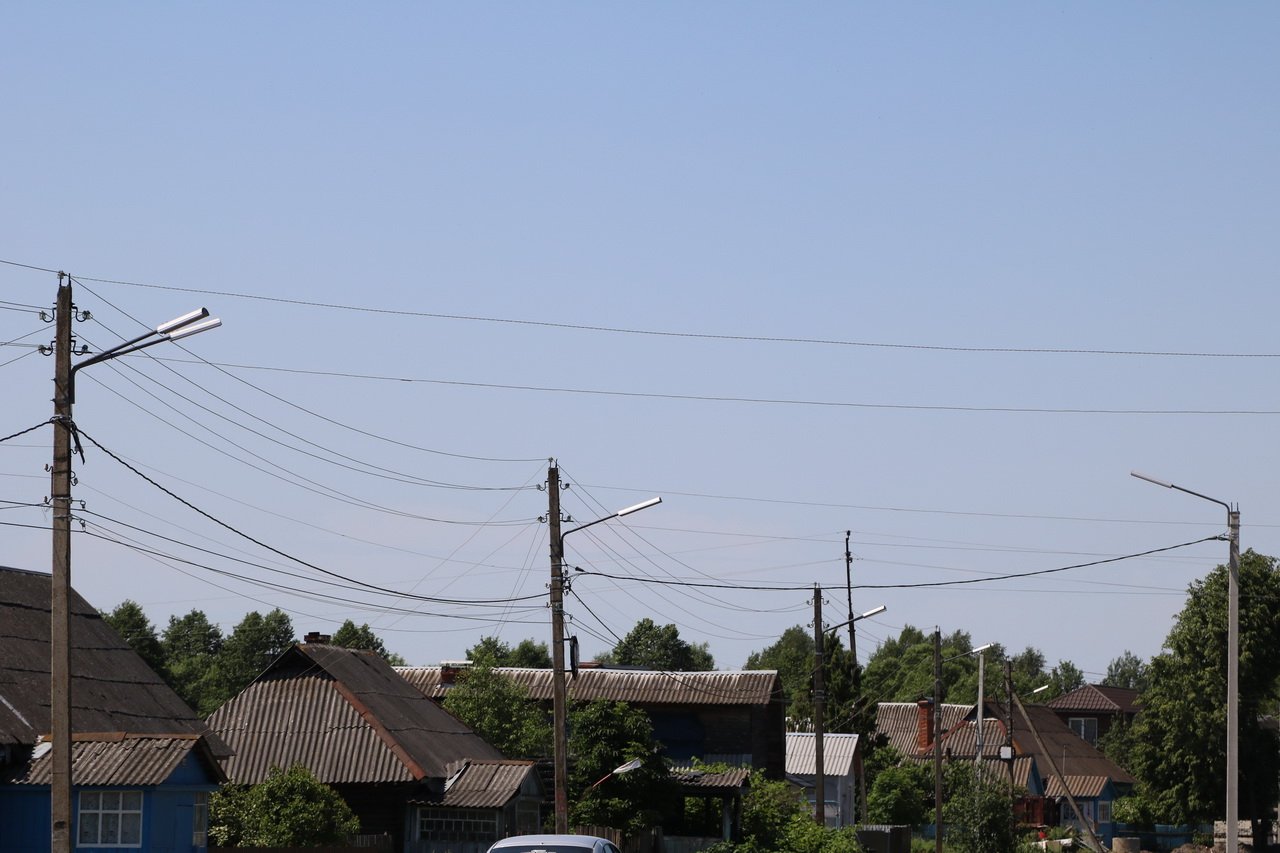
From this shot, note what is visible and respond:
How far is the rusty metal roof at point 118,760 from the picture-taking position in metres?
30.6

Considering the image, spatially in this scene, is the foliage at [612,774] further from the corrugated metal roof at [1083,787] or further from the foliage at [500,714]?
the corrugated metal roof at [1083,787]

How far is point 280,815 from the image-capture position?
36469mm

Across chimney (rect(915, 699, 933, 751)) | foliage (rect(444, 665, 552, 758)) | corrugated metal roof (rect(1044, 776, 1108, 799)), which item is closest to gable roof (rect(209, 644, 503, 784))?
foliage (rect(444, 665, 552, 758))

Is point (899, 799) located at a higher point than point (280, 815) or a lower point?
lower

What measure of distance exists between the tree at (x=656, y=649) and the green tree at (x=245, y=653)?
39.7 metres

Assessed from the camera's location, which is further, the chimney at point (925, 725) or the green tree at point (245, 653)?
the green tree at point (245, 653)

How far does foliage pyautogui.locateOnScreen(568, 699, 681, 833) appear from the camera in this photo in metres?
42.2

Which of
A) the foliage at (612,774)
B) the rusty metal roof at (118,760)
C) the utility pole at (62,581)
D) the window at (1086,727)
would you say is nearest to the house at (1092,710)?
the window at (1086,727)

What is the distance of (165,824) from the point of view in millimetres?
31219

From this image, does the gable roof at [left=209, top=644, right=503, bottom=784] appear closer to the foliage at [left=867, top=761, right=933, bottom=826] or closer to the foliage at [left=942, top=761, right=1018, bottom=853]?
the foliage at [left=942, top=761, right=1018, bottom=853]

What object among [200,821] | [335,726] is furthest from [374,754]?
[200,821]

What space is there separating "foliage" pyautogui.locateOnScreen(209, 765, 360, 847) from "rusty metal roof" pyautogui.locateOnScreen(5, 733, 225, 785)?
5.09 metres

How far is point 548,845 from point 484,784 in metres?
20.6

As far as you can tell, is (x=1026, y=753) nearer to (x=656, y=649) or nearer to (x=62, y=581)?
(x=656, y=649)
